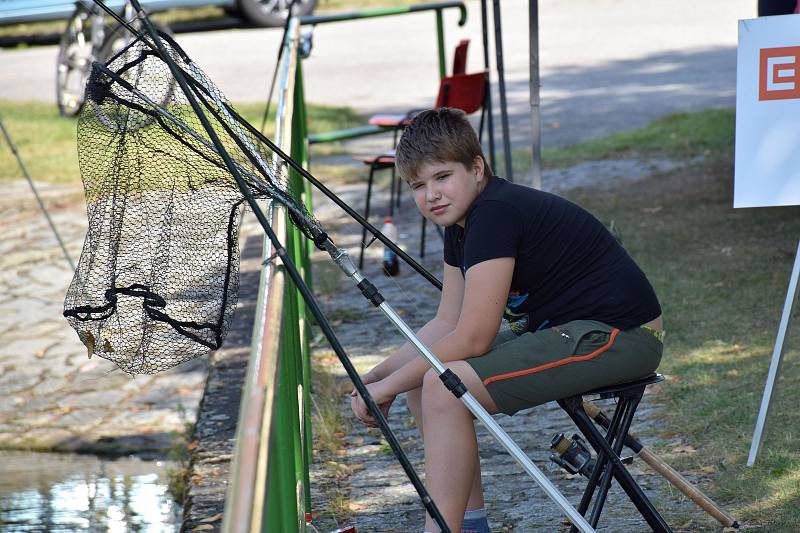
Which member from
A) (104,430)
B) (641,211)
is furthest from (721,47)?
(104,430)

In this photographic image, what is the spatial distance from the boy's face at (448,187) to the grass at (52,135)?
23.3 feet

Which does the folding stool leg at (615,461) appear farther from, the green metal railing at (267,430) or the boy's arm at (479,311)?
the green metal railing at (267,430)

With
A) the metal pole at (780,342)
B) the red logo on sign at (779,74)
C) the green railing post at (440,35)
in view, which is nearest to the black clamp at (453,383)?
the metal pole at (780,342)

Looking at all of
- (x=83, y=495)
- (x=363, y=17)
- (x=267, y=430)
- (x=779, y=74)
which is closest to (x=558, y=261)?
(x=779, y=74)

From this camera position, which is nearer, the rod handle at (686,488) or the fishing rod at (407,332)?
the fishing rod at (407,332)

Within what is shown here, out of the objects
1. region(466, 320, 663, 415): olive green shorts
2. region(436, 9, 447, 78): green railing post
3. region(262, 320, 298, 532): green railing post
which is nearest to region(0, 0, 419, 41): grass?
region(436, 9, 447, 78): green railing post

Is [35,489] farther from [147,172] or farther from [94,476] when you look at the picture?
[147,172]

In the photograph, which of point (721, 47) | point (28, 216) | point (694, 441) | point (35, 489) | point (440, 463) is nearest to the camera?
point (440, 463)

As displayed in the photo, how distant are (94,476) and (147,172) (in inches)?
106

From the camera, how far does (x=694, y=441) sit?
454 centimetres

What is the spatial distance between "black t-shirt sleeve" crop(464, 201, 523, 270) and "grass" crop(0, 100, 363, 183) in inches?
286

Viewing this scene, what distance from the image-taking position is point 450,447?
9.98 ft

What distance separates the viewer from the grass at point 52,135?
11.2 meters

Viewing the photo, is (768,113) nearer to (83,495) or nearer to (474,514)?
(474,514)
